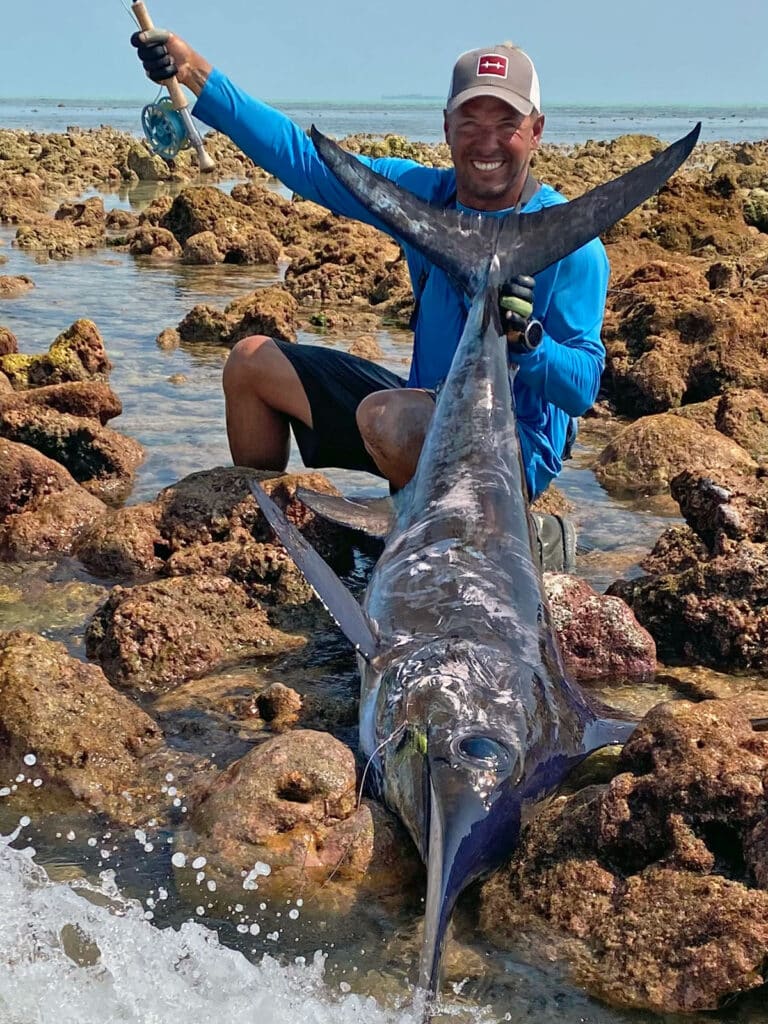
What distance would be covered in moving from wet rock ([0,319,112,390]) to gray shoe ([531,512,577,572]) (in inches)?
168

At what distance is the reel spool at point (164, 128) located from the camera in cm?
593

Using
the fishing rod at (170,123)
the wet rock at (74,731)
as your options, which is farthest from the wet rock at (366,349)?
the wet rock at (74,731)

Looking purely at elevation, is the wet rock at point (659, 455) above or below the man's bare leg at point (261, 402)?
below

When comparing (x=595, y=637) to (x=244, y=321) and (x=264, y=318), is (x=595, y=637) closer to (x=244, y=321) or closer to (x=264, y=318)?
(x=264, y=318)

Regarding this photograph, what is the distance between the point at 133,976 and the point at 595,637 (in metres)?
2.33

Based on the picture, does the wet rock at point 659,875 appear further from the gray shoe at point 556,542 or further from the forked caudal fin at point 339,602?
the gray shoe at point 556,542

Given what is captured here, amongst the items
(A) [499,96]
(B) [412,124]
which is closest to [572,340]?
(A) [499,96]

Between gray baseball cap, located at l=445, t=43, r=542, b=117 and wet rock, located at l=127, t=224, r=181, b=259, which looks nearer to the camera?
gray baseball cap, located at l=445, t=43, r=542, b=117

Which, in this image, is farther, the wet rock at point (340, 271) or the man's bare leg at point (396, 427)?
the wet rock at point (340, 271)

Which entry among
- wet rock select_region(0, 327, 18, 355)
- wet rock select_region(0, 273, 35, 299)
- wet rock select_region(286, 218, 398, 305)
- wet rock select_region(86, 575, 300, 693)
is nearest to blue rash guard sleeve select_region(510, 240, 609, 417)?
wet rock select_region(86, 575, 300, 693)

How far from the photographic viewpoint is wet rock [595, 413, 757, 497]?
6.79 m

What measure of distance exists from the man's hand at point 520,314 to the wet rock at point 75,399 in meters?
3.14

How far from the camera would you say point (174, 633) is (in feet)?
14.3

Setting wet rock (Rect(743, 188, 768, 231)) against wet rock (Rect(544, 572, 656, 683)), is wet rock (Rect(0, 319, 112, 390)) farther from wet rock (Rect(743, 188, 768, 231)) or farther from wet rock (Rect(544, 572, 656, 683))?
wet rock (Rect(743, 188, 768, 231))
